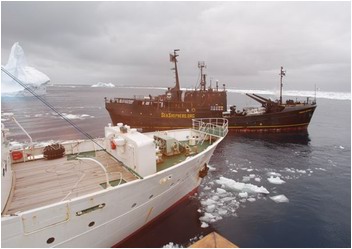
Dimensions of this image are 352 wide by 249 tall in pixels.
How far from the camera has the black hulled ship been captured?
130 ft

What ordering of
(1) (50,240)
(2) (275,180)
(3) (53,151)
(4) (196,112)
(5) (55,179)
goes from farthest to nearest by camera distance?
(4) (196,112) < (2) (275,180) < (3) (53,151) < (5) (55,179) < (1) (50,240)

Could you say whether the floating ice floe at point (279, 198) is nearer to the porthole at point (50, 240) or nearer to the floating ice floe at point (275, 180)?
the floating ice floe at point (275, 180)

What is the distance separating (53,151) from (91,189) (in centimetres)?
484

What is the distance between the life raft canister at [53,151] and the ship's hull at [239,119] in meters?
26.9

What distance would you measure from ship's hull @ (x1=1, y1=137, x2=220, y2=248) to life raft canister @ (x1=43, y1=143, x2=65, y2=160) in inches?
228

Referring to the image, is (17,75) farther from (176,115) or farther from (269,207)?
(269,207)

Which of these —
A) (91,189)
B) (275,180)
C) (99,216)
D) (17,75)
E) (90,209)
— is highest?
(17,75)

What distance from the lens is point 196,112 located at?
129ft

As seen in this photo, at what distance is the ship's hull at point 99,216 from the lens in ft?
25.5

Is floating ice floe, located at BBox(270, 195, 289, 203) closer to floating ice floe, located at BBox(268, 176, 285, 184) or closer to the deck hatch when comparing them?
floating ice floe, located at BBox(268, 176, 285, 184)

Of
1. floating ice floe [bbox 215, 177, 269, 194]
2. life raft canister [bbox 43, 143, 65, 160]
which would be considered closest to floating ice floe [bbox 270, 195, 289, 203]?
floating ice floe [bbox 215, 177, 269, 194]

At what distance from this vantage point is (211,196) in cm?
1706

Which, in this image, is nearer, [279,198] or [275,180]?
[279,198]

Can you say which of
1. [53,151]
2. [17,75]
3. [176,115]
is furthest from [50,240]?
[17,75]
